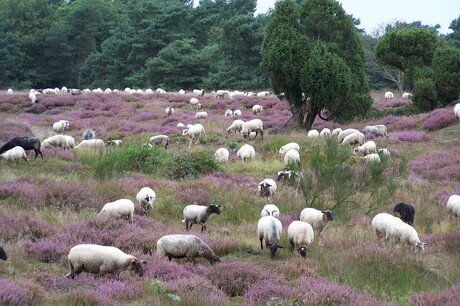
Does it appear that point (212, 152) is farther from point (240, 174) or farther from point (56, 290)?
point (56, 290)

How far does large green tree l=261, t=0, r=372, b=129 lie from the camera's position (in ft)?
100

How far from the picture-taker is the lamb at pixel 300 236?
11688 mm

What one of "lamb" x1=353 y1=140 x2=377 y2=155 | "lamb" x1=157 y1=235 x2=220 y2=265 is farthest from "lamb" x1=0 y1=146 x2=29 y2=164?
"lamb" x1=353 y1=140 x2=377 y2=155

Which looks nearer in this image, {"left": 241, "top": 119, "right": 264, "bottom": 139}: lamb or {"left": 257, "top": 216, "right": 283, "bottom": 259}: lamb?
{"left": 257, "top": 216, "right": 283, "bottom": 259}: lamb

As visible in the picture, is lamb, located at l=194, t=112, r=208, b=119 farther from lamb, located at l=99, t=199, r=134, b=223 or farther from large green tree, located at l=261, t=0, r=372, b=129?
lamb, located at l=99, t=199, r=134, b=223

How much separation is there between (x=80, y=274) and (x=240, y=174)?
12971mm

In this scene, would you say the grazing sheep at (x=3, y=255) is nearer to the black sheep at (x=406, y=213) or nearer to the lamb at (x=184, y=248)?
the lamb at (x=184, y=248)

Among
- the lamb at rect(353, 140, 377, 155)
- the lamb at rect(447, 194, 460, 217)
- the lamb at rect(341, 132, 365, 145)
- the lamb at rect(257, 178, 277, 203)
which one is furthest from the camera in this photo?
the lamb at rect(341, 132, 365, 145)

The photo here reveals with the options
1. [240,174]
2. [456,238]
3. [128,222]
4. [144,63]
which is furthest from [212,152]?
[144,63]

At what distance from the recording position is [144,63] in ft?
219

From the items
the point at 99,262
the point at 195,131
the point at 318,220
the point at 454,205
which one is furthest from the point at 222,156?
the point at 99,262

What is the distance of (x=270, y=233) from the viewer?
11.8 metres

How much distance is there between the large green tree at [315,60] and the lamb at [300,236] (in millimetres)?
19064

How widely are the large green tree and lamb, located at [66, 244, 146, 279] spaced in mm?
22062
